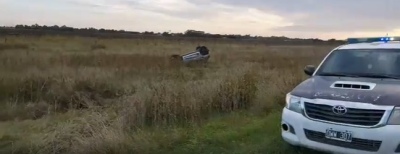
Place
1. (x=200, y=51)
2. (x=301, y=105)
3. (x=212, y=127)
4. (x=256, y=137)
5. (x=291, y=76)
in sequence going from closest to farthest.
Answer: (x=301, y=105) < (x=256, y=137) < (x=212, y=127) < (x=291, y=76) < (x=200, y=51)

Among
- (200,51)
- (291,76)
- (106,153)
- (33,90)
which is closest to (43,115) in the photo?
(33,90)

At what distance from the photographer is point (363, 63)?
5.79 meters

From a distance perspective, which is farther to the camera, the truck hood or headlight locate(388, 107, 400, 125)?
the truck hood

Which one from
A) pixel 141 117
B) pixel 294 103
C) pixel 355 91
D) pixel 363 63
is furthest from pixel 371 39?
pixel 141 117

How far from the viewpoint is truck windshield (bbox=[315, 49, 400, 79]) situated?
5431 mm

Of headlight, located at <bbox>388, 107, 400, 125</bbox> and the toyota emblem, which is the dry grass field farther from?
headlight, located at <bbox>388, 107, 400, 125</bbox>

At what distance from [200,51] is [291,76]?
40.8 feet

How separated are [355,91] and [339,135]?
598 millimetres

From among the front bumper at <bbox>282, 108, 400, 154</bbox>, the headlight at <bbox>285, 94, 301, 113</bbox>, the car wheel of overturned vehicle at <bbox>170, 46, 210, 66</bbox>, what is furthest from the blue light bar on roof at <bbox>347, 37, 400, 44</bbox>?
the car wheel of overturned vehicle at <bbox>170, 46, 210, 66</bbox>

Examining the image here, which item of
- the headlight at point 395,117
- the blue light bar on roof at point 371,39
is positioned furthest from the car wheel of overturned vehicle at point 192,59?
the headlight at point 395,117

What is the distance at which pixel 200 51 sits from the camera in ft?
72.8

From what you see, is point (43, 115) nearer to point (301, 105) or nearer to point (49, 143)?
point (49, 143)

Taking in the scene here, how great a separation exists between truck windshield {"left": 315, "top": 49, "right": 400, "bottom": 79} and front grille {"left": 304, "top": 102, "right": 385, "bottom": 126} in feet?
4.11

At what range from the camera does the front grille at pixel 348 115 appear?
4.17 m
